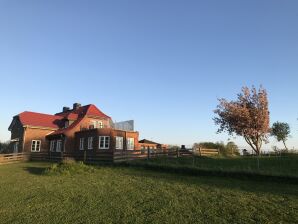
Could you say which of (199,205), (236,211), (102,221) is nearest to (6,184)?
(102,221)

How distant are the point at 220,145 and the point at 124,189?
2911 cm

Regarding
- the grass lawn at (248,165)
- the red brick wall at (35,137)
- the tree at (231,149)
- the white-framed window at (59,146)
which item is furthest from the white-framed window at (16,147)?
the tree at (231,149)

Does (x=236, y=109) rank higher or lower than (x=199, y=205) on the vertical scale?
higher

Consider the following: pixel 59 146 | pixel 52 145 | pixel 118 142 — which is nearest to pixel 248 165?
pixel 118 142

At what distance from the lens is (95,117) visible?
145ft

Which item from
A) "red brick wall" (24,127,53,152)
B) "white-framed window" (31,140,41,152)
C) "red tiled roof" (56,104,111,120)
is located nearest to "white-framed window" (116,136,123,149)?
"red tiled roof" (56,104,111,120)

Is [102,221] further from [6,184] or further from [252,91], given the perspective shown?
[252,91]

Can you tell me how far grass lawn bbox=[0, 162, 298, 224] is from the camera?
32.2 feet

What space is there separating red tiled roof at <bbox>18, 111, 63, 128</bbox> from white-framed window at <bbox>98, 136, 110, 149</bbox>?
1430 centimetres

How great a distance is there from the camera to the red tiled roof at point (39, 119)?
44750 millimetres

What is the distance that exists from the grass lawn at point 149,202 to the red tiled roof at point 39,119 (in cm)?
2967

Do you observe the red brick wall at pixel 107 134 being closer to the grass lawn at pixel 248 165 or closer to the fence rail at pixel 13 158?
the fence rail at pixel 13 158

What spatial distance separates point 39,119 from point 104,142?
56.0ft

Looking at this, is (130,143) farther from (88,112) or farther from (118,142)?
(88,112)
